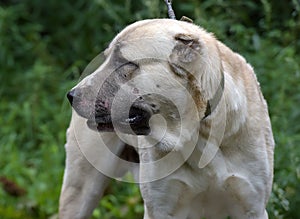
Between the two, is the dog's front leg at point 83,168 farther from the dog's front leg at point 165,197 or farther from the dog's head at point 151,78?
the dog's head at point 151,78

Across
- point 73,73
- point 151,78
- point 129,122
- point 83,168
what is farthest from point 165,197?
point 73,73

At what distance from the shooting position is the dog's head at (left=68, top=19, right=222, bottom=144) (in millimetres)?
4043

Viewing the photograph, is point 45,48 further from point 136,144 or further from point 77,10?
point 136,144

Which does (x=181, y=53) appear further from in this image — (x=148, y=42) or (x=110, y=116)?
(x=110, y=116)

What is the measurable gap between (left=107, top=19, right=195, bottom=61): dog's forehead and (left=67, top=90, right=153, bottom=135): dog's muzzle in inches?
9.4

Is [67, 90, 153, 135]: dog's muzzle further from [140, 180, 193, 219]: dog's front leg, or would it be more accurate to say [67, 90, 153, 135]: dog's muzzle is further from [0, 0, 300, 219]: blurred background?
[0, 0, 300, 219]: blurred background

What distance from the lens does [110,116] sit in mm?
4129

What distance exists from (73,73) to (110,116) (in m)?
3.97

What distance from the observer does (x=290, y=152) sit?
215 inches

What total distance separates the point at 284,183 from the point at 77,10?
12.5 feet

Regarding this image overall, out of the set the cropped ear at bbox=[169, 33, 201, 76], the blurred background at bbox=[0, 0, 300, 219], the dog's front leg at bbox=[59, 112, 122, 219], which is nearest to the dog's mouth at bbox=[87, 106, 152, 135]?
the cropped ear at bbox=[169, 33, 201, 76]

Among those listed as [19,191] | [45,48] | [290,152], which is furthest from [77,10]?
[290,152]

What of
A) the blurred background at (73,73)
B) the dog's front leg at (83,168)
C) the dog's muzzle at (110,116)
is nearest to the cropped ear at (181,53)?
the dog's muzzle at (110,116)

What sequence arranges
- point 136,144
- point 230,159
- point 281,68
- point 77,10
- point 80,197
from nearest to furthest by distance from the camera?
point 230,159 → point 136,144 → point 80,197 → point 281,68 → point 77,10
